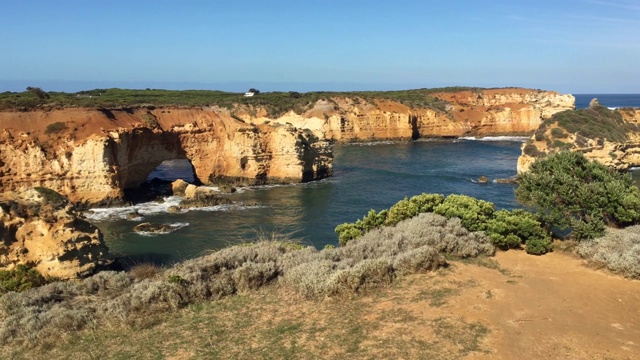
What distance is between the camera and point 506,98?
362 feet

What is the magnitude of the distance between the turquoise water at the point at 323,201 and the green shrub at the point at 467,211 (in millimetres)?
11055

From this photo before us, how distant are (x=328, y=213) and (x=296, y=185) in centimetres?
1125

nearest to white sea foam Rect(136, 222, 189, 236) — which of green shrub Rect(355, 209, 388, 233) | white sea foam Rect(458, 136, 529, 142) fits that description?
green shrub Rect(355, 209, 388, 233)

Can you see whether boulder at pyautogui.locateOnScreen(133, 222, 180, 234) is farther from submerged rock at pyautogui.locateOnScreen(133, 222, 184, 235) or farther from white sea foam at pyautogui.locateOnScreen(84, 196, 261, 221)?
white sea foam at pyautogui.locateOnScreen(84, 196, 261, 221)

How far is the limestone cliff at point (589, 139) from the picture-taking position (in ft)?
156

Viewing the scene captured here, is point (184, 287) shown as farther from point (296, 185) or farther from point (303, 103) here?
point (303, 103)

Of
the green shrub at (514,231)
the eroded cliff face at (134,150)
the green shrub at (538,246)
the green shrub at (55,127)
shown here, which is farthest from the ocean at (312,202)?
the green shrub at (538,246)

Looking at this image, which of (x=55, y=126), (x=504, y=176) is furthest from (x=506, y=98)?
(x=55, y=126)

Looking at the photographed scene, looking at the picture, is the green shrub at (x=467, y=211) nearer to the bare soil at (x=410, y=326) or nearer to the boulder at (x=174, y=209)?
the bare soil at (x=410, y=326)

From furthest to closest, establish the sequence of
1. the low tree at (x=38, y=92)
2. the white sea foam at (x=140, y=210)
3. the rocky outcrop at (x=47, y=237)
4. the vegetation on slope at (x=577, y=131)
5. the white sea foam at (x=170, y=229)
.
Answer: the low tree at (x=38, y=92) < the vegetation on slope at (x=577, y=131) < the white sea foam at (x=140, y=210) < the white sea foam at (x=170, y=229) < the rocky outcrop at (x=47, y=237)

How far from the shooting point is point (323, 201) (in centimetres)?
4041

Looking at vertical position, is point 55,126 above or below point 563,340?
above

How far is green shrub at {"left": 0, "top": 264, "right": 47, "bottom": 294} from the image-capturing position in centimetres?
1739

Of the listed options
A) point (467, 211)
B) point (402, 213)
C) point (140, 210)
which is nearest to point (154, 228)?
point (140, 210)
